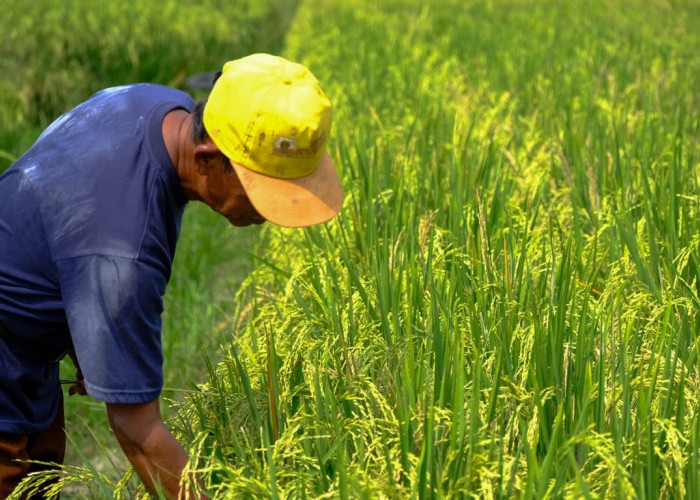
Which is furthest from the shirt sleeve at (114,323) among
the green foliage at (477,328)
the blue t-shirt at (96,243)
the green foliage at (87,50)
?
the green foliage at (87,50)

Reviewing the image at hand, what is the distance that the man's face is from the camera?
1658 mm

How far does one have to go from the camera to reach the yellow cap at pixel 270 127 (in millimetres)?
1607

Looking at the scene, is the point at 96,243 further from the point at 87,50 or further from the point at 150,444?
the point at 87,50

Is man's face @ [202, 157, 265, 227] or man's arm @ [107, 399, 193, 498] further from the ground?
man's face @ [202, 157, 265, 227]

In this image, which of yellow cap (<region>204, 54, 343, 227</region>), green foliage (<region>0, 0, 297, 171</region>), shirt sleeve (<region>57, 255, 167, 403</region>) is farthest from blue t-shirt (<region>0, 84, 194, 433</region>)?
green foliage (<region>0, 0, 297, 171</region>)

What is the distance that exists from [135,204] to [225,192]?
19cm

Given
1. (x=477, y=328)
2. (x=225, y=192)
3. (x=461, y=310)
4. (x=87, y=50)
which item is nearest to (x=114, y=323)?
(x=225, y=192)

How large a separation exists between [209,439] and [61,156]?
599 mm

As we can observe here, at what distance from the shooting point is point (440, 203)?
2988 millimetres

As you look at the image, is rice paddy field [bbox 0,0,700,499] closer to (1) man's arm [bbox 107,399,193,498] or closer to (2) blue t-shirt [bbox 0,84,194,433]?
(1) man's arm [bbox 107,399,193,498]

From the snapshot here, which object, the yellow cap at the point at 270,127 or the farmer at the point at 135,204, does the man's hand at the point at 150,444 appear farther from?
the yellow cap at the point at 270,127

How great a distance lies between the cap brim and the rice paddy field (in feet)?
0.90

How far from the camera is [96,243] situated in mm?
1503

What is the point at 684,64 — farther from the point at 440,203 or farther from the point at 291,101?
the point at 291,101
